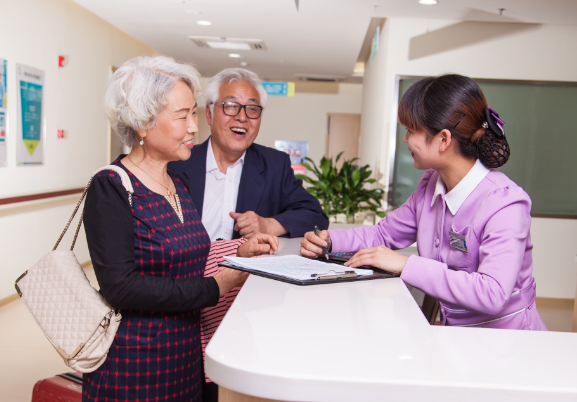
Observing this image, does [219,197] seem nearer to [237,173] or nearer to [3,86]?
[237,173]

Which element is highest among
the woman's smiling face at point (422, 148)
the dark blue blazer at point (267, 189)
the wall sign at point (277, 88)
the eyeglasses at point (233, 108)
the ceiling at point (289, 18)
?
the ceiling at point (289, 18)

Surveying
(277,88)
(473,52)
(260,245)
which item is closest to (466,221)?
(260,245)

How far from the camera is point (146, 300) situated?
127 cm

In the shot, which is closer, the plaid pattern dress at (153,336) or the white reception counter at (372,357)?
the white reception counter at (372,357)

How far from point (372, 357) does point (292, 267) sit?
592 millimetres

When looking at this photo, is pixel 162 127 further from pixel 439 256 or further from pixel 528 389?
pixel 528 389

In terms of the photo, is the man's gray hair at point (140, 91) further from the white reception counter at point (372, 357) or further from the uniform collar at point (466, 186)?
the uniform collar at point (466, 186)

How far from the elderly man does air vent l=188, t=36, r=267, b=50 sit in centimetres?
487

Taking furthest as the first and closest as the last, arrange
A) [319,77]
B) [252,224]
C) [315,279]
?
[319,77], [252,224], [315,279]

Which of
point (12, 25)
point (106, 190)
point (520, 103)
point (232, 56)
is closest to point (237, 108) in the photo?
point (106, 190)

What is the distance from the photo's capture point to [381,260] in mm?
1371

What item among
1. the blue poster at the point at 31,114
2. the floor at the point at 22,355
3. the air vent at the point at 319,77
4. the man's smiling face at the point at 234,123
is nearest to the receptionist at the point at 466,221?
the man's smiling face at the point at 234,123

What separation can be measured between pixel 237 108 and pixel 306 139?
32.2 feet

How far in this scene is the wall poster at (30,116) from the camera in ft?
14.5
